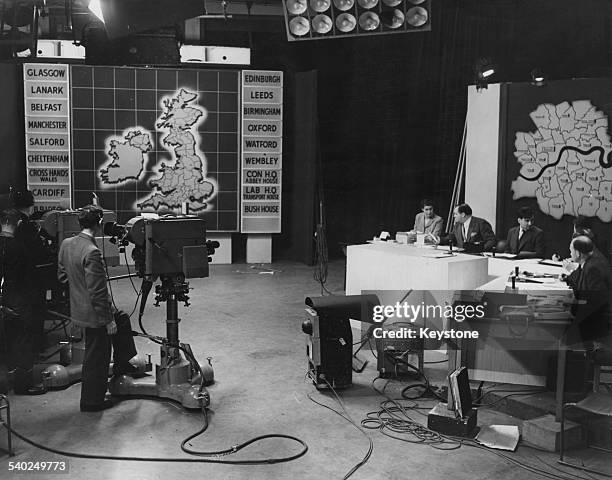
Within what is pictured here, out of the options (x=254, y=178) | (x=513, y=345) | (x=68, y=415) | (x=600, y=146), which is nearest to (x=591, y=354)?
(x=513, y=345)

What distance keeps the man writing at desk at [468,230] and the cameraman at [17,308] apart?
5016 millimetres

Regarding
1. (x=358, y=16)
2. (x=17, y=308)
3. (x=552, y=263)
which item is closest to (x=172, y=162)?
(x=358, y=16)

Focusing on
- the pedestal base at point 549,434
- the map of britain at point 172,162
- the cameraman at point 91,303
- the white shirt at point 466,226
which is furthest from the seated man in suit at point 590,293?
the map of britain at point 172,162

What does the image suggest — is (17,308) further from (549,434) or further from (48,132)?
(48,132)

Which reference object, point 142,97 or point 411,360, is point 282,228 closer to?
point 142,97

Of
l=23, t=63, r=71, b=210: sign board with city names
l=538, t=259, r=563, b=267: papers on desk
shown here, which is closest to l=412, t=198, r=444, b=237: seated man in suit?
l=538, t=259, r=563, b=267: papers on desk

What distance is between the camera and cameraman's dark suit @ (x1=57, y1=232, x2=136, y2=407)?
5.49 meters

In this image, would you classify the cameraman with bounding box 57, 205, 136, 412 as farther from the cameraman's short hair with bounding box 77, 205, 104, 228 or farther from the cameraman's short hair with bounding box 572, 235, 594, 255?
the cameraman's short hair with bounding box 572, 235, 594, 255

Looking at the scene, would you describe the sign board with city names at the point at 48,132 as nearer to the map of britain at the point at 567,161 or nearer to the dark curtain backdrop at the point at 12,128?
the dark curtain backdrop at the point at 12,128

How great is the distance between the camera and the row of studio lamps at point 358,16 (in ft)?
24.3

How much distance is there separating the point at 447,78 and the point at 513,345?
628 centimetres

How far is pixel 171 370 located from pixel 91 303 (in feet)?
2.92

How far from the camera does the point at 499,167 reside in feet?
36.0

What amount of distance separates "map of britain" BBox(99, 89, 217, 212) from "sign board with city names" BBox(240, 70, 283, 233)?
26.7 inches
